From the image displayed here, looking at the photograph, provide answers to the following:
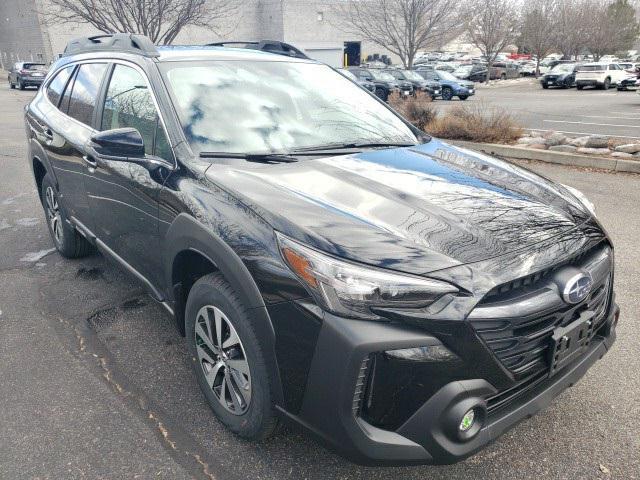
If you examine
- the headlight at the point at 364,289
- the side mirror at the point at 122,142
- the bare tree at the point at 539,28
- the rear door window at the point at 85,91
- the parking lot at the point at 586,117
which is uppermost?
the bare tree at the point at 539,28

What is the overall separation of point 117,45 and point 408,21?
101 feet

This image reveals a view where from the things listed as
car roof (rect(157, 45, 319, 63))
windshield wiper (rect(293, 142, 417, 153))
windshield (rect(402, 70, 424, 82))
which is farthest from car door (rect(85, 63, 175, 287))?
windshield (rect(402, 70, 424, 82))

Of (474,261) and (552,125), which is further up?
(474,261)

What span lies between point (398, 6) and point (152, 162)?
32318mm

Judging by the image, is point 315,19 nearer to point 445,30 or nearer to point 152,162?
point 445,30

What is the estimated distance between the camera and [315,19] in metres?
53.4

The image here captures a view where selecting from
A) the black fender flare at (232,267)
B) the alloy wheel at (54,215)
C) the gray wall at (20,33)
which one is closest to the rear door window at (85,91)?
the alloy wheel at (54,215)

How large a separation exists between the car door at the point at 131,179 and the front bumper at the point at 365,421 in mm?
1350

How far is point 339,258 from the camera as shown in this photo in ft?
6.25

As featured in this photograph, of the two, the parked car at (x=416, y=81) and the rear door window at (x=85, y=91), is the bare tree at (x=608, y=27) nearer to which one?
the parked car at (x=416, y=81)

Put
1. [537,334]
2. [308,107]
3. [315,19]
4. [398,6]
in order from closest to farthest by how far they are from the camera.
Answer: [537,334] → [308,107] → [398,6] → [315,19]

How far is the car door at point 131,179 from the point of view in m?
2.78

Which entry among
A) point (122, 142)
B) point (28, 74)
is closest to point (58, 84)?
point (122, 142)

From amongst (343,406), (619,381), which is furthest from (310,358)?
(619,381)
